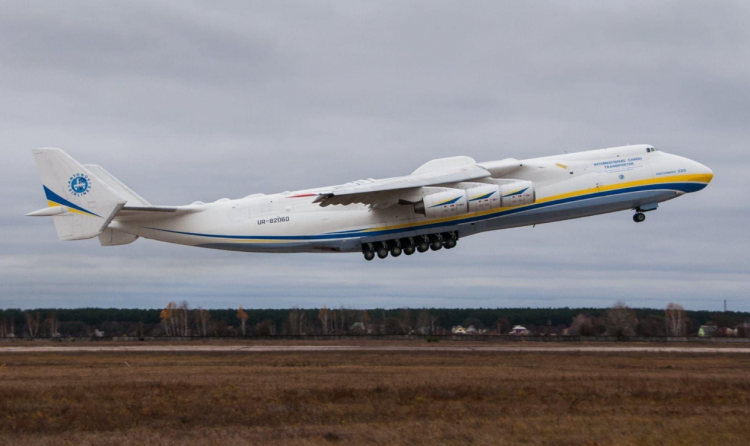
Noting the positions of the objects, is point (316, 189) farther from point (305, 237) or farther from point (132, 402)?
point (132, 402)

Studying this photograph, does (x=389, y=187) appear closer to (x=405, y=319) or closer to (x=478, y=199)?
(x=478, y=199)

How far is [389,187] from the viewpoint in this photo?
2431cm

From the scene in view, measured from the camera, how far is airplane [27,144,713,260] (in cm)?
2500

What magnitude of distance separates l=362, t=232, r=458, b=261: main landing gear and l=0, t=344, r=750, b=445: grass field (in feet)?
16.5

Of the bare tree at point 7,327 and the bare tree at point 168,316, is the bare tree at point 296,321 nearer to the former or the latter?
the bare tree at point 168,316

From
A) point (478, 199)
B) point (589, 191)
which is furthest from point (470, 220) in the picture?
point (589, 191)

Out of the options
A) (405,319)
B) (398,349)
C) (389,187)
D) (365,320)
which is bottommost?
(398,349)

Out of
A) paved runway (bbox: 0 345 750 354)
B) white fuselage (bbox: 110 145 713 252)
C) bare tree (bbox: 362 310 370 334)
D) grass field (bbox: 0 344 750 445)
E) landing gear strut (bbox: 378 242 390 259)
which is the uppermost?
white fuselage (bbox: 110 145 713 252)

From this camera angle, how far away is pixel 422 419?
12812mm

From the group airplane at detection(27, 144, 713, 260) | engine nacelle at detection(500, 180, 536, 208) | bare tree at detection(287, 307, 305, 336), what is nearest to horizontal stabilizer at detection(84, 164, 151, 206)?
airplane at detection(27, 144, 713, 260)

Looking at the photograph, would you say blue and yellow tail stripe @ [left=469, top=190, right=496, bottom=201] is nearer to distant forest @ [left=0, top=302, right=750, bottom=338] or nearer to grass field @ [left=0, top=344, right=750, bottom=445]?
grass field @ [left=0, top=344, right=750, bottom=445]

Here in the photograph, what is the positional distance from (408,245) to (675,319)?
4683cm

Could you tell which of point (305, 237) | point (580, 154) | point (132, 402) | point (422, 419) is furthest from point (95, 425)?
point (580, 154)

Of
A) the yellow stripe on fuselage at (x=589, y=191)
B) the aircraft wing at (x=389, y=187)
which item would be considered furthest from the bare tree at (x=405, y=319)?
the aircraft wing at (x=389, y=187)
